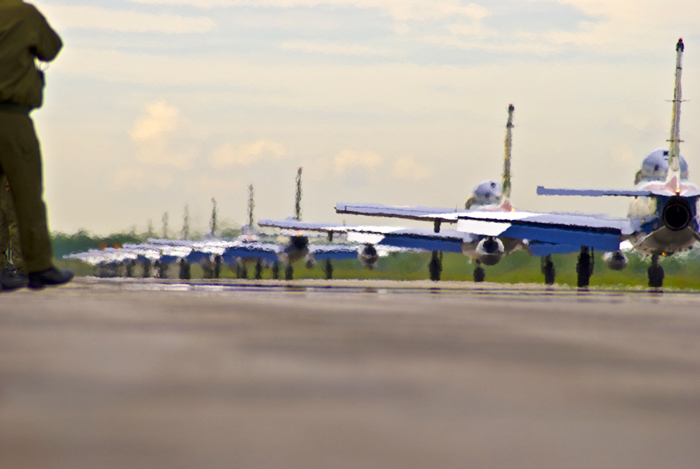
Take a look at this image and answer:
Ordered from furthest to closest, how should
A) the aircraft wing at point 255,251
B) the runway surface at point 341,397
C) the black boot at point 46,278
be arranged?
1. the aircraft wing at point 255,251
2. the black boot at point 46,278
3. the runway surface at point 341,397

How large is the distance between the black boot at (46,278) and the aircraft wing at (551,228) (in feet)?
84.8

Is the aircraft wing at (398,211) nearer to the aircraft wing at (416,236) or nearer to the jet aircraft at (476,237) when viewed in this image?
the jet aircraft at (476,237)

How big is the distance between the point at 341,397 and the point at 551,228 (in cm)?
2974

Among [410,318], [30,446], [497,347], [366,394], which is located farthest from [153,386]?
[410,318]

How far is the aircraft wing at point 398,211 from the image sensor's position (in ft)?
112

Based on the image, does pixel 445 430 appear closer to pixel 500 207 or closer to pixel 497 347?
pixel 497 347

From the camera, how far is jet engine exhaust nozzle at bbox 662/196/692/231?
103 feet

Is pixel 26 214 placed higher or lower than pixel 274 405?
higher

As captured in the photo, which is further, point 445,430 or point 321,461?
point 445,430

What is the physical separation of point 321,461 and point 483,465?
463 millimetres

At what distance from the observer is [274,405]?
4.40 meters

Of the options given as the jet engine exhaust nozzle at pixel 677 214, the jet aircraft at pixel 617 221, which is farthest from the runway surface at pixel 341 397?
the jet aircraft at pixel 617 221

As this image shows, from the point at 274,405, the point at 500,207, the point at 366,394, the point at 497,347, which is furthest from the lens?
the point at 500,207

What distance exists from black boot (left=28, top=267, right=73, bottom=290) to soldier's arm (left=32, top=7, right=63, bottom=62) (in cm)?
125
